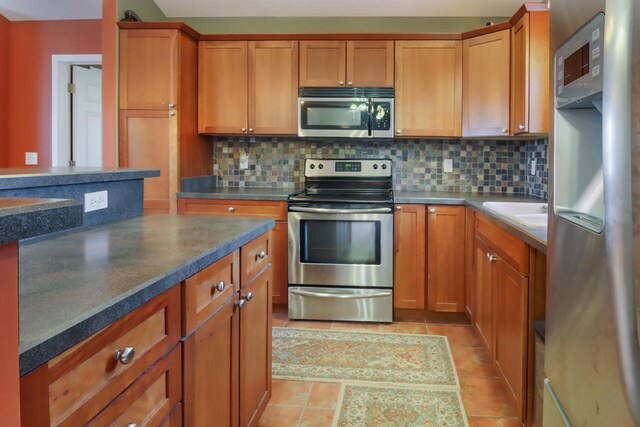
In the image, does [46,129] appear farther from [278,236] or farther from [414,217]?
[414,217]

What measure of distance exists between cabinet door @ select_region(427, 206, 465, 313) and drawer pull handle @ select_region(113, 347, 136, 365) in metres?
2.87

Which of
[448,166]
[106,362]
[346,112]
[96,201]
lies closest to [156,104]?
[346,112]

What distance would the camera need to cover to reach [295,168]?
4.42m

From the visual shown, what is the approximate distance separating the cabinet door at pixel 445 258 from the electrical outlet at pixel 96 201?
88.2 inches

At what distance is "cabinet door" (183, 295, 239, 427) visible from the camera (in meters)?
1.36

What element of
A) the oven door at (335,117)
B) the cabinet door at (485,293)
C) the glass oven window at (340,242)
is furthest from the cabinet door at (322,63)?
the cabinet door at (485,293)

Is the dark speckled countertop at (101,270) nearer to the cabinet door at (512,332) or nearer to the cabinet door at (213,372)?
the cabinet door at (213,372)

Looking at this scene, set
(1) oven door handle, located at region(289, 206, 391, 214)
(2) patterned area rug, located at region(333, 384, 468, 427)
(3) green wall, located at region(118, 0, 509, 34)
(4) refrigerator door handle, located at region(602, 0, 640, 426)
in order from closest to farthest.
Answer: (4) refrigerator door handle, located at region(602, 0, 640, 426) → (2) patterned area rug, located at region(333, 384, 468, 427) → (1) oven door handle, located at region(289, 206, 391, 214) → (3) green wall, located at region(118, 0, 509, 34)

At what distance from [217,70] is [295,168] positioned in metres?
0.97

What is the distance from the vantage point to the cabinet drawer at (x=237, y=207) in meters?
3.78

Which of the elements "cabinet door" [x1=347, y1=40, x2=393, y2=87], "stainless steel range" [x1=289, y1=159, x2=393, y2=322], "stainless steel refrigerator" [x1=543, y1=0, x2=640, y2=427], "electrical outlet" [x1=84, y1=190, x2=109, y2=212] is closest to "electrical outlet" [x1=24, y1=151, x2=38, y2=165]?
"stainless steel range" [x1=289, y1=159, x2=393, y2=322]

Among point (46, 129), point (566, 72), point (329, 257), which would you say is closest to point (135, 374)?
point (566, 72)

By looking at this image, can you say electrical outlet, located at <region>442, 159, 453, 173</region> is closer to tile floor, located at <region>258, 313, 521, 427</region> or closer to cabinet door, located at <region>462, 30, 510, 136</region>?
cabinet door, located at <region>462, 30, 510, 136</region>

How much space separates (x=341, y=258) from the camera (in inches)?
145
